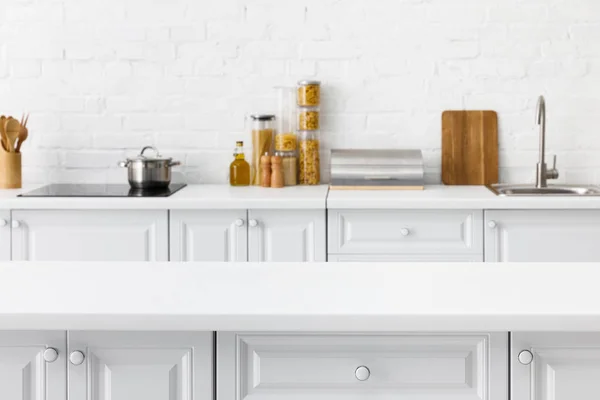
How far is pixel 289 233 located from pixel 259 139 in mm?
691

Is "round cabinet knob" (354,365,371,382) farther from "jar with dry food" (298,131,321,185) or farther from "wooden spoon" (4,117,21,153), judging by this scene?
"wooden spoon" (4,117,21,153)

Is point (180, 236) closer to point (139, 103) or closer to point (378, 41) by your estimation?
Result: point (139, 103)

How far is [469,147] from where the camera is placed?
14.9 ft

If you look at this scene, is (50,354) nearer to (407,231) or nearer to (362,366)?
(362,366)

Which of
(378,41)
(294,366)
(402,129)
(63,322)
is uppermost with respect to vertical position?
(378,41)

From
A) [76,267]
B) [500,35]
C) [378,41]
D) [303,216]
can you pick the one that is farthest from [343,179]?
[76,267]

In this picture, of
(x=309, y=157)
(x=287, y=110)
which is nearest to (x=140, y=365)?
(x=309, y=157)

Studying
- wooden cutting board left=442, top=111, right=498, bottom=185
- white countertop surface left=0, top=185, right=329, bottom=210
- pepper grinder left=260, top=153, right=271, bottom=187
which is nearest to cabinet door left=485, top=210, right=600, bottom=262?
wooden cutting board left=442, top=111, right=498, bottom=185

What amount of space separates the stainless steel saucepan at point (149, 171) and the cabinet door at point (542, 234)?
1467mm

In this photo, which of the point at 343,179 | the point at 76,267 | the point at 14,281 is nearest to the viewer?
the point at 14,281

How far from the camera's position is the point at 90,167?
4633mm

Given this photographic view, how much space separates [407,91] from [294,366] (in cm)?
283

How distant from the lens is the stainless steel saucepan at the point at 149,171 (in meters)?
4.20

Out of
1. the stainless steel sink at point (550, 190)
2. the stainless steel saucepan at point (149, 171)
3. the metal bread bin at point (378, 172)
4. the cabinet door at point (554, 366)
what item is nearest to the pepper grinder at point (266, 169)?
the metal bread bin at point (378, 172)
